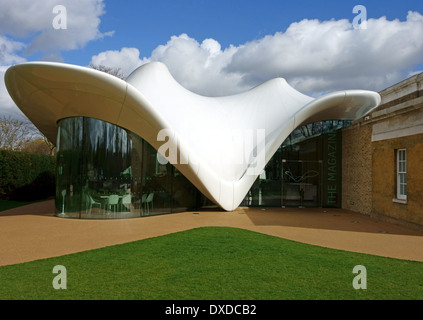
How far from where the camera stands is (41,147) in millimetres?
53875

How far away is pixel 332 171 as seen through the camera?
16.2m

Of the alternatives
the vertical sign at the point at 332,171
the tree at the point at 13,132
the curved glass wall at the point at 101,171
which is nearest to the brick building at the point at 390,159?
the vertical sign at the point at 332,171

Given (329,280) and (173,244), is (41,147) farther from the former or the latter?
(329,280)

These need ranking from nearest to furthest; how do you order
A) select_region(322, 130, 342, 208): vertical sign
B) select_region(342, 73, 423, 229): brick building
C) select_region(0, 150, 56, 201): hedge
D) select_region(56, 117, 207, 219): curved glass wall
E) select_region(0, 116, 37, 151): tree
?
1. select_region(342, 73, 423, 229): brick building
2. select_region(56, 117, 207, 219): curved glass wall
3. select_region(322, 130, 342, 208): vertical sign
4. select_region(0, 150, 56, 201): hedge
5. select_region(0, 116, 37, 151): tree

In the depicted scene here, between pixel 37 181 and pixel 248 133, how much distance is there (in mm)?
12437

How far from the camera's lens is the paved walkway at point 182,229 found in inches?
281

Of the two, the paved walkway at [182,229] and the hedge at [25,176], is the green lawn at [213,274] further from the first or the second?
the hedge at [25,176]

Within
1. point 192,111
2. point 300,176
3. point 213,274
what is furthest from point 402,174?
point 213,274

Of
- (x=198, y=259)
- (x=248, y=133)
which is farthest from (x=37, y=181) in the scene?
(x=198, y=259)

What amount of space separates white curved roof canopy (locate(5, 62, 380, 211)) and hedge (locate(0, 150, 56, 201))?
12.9 ft

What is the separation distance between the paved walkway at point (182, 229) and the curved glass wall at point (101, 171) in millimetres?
601

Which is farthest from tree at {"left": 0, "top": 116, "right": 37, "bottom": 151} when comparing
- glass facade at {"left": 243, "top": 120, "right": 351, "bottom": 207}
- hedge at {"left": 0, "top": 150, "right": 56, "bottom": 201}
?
glass facade at {"left": 243, "top": 120, "right": 351, "bottom": 207}

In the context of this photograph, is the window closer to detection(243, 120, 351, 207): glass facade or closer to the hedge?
detection(243, 120, 351, 207): glass facade

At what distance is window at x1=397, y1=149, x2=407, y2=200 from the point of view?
35.3 ft
